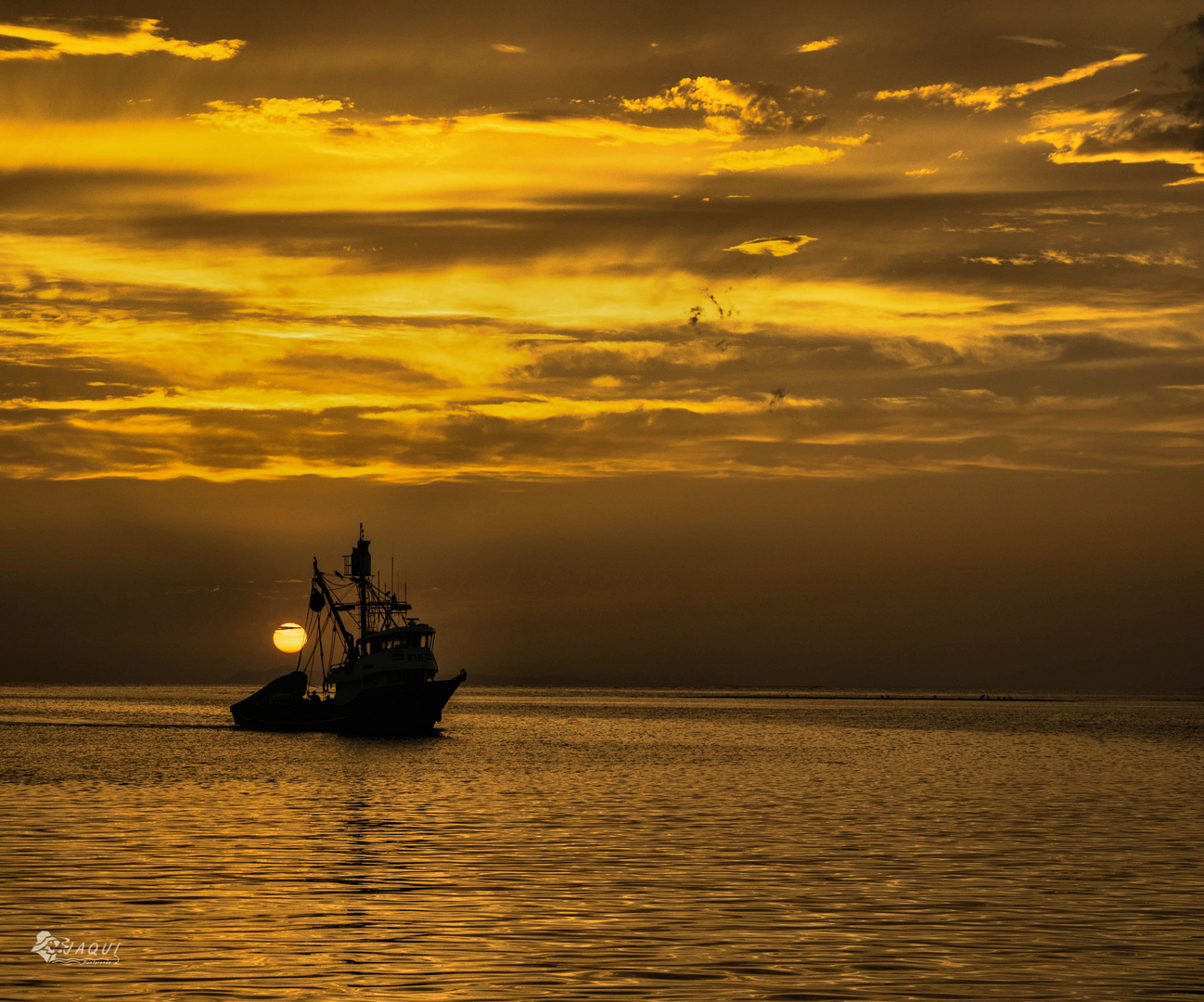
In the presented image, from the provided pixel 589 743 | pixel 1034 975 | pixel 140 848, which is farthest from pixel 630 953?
pixel 589 743

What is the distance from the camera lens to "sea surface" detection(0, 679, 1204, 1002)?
21.6m

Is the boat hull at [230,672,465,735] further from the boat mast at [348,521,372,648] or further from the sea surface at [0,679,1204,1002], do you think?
the sea surface at [0,679,1204,1002]

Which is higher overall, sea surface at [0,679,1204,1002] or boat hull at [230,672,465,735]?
sea surface at [0,679,1204,1002]

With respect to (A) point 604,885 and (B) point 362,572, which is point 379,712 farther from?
(A) point 604,885

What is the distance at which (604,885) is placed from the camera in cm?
3061

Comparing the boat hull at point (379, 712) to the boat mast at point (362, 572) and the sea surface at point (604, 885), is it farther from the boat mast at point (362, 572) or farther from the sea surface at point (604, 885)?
the sea surface at point (604, 885)

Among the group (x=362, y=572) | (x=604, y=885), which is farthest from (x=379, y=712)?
(x=604, y=885)

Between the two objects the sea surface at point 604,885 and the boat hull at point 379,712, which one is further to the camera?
the boat hull at point 379,712

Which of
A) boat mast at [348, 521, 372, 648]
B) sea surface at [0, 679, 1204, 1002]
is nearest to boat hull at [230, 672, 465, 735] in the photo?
boat mast at [348, 521, 372, 648]

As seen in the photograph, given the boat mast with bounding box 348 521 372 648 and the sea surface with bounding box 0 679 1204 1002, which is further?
the boat mast with bounding box 348 521 372 648

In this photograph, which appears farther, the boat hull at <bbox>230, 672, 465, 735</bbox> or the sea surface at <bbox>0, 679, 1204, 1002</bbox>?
the boat hull at <bbox>230, 672, 465, 735</bbox>

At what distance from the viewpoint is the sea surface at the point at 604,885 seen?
2161cm

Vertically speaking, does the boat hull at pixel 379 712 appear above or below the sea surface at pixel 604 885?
below

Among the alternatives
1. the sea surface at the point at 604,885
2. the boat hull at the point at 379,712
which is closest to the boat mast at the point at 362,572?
the boat hull at the point at 379,712
